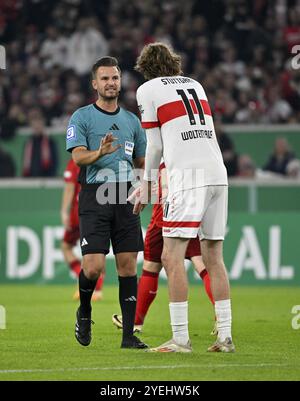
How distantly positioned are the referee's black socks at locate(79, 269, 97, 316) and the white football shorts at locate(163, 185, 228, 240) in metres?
0.89

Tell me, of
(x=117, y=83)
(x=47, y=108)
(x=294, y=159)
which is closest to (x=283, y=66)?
(x=294, y=159)

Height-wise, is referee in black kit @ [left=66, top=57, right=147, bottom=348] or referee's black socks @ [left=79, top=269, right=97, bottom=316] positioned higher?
referee in black kit @ [left=66, top=57, right=147, bottom=348]

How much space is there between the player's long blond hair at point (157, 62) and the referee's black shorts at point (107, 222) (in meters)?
0.99

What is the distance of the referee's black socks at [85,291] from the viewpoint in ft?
29.5

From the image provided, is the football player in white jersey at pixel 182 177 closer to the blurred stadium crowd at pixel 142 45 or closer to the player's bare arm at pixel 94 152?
the player's bare arm at pixel 94 152

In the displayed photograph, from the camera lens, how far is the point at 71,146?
889cm

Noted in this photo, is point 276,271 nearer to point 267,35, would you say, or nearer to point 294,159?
point 294,159

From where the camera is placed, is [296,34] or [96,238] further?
[296,34]

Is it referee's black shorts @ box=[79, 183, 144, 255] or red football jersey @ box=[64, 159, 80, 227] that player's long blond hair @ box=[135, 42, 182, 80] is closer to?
referee's black shorts @ box=[79, 183, 144, 255]

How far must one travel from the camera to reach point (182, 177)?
8477 mm

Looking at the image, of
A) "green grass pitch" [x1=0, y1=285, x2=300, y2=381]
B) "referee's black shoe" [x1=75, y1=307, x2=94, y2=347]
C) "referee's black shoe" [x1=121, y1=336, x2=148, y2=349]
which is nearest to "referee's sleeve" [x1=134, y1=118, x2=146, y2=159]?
"referee's black shoe" [x1=75, y1=307, x2=94, y2=347]

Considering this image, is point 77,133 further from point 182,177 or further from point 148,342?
point 148,342

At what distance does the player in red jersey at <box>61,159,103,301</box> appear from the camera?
46.9 feet
